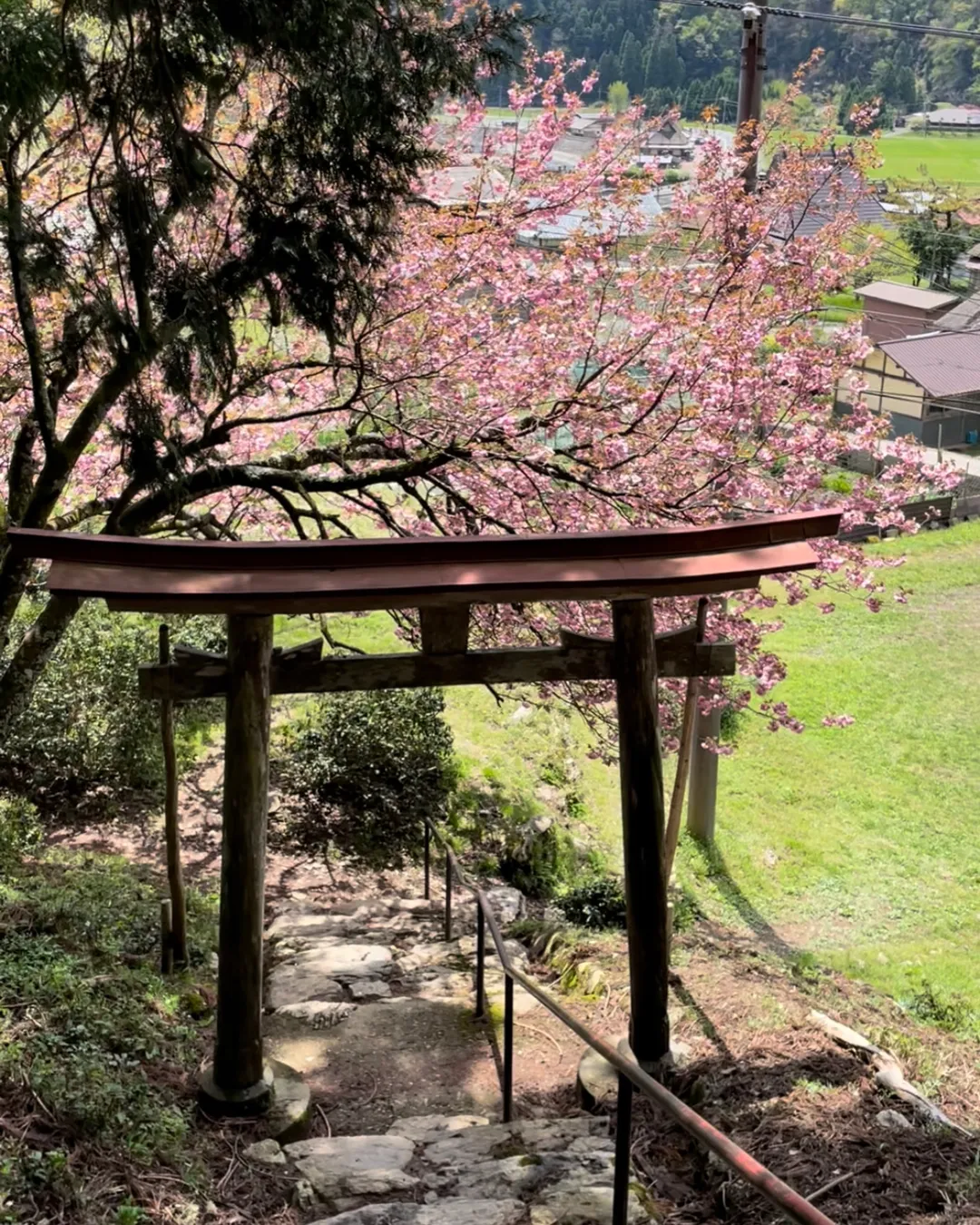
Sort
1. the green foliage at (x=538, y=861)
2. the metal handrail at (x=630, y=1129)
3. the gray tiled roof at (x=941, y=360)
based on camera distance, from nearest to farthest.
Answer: the metal handrail at (x=630, y=1129)
the green foliage at (x=538, y=861)
the gray tiled roof at (x=941, y=360)

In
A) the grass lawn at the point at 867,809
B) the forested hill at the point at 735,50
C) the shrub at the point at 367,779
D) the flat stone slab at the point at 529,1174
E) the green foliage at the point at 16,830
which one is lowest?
the grass lawn at the point at 867,809

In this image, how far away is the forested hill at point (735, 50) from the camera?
25984mm

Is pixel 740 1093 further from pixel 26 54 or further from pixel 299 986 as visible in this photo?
pixel 26 54

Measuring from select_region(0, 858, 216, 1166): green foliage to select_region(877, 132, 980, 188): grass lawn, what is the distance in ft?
125

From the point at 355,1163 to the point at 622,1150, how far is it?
4.52 ft

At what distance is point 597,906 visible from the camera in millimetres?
7672

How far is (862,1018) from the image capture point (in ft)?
20.2

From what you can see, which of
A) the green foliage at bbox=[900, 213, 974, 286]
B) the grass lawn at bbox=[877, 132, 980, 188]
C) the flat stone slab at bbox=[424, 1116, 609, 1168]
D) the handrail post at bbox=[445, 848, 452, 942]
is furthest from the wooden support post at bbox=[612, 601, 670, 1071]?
the grass lawn at bbox=[877, 132, 980, 188]

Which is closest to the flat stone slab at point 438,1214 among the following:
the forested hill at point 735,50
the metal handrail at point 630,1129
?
the metal handrail at point 630,1129

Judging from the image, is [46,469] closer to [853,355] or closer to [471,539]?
[471,539]

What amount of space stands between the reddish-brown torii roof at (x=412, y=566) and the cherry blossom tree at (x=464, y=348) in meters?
1.23

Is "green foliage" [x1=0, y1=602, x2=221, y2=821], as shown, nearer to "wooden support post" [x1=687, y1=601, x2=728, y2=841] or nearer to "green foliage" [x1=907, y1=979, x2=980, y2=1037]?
"wooden support post" [x1=687, y1=601, x2=728, y2=841]

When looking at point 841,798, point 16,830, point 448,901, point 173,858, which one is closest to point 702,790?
point 841,798

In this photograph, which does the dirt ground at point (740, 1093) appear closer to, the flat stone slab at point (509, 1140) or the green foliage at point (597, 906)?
the flat stone slab at point (509, 1140)
